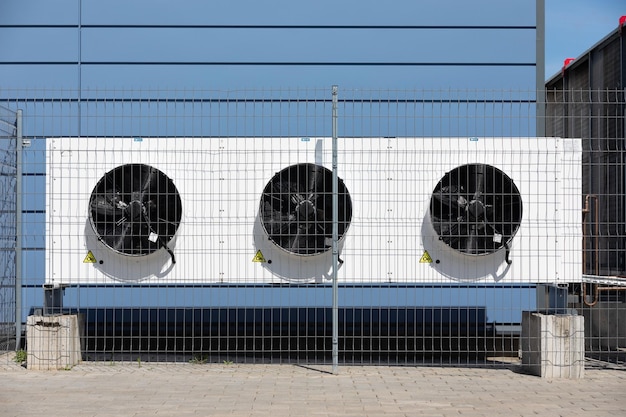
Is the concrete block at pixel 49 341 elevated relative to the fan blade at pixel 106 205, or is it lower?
lower

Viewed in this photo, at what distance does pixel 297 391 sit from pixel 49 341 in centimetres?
290

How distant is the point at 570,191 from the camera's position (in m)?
9.27

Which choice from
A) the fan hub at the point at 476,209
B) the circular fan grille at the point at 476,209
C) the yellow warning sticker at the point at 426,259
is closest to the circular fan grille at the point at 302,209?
the yellow warning sticker at the point at 426,259

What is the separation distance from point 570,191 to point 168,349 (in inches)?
199

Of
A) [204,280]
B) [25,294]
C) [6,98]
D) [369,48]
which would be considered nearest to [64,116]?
[6,98]

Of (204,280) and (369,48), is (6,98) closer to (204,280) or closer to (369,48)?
(204,280)

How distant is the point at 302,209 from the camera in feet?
29.7

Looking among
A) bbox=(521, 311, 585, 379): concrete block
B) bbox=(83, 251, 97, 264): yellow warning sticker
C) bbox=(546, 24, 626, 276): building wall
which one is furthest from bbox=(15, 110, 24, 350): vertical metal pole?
bbox=(546, 24, 626, 276): building wall

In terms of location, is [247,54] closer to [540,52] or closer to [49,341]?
[540,52]

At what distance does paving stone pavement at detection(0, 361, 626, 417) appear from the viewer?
287 inches

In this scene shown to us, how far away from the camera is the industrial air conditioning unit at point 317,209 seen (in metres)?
9.13

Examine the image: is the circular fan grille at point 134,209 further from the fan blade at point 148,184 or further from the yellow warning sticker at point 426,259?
the yellow warning sticker at point 426,259

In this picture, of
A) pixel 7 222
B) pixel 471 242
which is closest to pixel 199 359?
pixel 7 222

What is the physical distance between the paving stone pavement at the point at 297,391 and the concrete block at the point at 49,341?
0.16 metres
